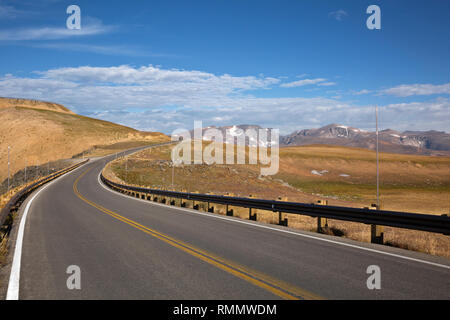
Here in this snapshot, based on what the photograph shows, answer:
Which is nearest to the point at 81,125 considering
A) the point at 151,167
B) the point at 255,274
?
the point at 151,167

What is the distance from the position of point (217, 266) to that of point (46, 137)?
399ft

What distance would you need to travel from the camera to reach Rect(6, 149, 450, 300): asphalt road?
591cm

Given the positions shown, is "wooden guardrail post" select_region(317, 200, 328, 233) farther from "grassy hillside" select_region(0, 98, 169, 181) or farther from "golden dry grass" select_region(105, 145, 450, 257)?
"grassy hillside" select_region(0, 98, 169, 181)

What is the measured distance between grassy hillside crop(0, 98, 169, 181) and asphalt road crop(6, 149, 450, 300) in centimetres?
8143

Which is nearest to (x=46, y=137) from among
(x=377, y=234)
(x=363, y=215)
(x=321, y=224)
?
(x=321, y=224)

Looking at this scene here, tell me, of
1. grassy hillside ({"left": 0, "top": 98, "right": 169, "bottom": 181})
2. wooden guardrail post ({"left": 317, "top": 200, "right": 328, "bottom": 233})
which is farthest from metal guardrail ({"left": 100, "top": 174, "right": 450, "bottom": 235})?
grassy hillside ({"left": 0, "top": 98, "right": 169, "bottom": 181})

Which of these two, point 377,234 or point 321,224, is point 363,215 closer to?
point 377,234

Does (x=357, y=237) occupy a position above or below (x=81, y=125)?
below

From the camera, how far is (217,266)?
7477 mm

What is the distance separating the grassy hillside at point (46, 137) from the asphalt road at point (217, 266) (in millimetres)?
81426

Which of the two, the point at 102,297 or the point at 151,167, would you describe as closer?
the point at 102,297
